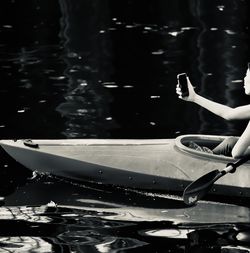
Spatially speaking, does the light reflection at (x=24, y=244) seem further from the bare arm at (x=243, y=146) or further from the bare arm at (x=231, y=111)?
the bare arm at (x=231, y=111)

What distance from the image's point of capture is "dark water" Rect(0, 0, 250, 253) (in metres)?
8.99

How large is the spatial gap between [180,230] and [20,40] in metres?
13.6

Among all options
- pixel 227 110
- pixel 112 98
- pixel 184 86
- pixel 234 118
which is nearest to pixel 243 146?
pixel 234 118

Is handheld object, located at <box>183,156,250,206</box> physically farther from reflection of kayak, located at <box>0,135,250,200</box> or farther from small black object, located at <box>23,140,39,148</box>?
small black object, located at <box>23,140,39,148</box>

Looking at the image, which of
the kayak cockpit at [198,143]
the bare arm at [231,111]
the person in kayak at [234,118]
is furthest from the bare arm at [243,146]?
the kayak cockpit at [198,143]

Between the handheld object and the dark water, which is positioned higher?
the handheld object

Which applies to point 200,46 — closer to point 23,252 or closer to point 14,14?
point 14,14

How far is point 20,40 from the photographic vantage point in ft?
72.3

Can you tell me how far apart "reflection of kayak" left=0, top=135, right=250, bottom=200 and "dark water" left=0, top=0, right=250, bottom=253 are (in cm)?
14

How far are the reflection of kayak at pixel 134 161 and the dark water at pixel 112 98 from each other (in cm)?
14

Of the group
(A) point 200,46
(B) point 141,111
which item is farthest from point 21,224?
(A) point 200,46

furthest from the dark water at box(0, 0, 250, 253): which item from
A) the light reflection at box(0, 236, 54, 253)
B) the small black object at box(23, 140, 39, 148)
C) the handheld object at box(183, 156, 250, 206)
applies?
the small black object at box(23, 140, 39, 148)

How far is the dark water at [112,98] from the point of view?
899cm

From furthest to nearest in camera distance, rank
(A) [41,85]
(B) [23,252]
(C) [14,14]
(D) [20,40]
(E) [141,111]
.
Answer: (C) [14,14] → (D) [20,40] → (A) [41,85] → (E) [141,111] → (B) [23,252]
